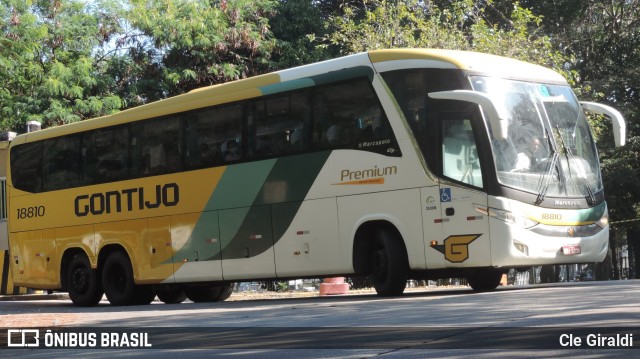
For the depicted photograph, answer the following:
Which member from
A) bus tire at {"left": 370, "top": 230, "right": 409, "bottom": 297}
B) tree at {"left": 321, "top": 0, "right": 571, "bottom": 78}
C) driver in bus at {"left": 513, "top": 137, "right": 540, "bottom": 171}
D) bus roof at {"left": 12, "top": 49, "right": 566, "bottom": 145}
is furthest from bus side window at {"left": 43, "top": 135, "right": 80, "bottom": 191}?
tree at {"left": 321, "top": 0, "right": 571, "bottom": 78}

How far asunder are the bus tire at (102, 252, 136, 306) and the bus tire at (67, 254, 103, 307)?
330mm

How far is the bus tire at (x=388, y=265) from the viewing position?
54.1 feet

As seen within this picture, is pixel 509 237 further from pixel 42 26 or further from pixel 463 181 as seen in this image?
pixel 42 26

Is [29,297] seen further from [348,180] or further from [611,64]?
[611,64]

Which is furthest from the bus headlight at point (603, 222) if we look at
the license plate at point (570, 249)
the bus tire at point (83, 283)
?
the bus tire at point (83, 283)

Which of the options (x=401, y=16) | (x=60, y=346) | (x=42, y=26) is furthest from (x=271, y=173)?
(x=42, y=26)

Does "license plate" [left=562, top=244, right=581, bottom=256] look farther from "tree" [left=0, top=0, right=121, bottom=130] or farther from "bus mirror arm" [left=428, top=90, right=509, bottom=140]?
"tree" [left=0, top=0, right=121, bottom=130]

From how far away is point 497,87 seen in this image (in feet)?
53.5

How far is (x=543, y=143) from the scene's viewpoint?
646 inches

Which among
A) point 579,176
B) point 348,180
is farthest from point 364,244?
point 579,176

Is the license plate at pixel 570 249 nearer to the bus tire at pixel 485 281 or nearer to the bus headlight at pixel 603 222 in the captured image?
the bus headlight at pixel 603 222

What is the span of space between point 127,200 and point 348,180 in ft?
17.8

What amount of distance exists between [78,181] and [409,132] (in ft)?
A: 27.0

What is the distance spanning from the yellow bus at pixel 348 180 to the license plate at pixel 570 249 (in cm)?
6
